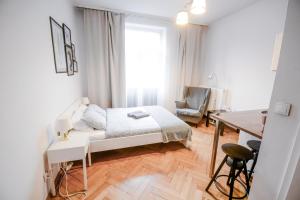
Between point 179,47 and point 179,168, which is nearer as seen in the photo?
point 179,168

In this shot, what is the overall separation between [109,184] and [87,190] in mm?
250

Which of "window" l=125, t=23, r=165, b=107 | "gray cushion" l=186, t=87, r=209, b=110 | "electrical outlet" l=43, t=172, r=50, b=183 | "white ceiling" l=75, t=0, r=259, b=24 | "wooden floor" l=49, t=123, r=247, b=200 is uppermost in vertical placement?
"white ceiling" l=75, t=0, r=259, b=24

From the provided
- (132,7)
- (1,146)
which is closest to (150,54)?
(132,7)

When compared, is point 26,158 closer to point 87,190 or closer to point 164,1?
point 87,190

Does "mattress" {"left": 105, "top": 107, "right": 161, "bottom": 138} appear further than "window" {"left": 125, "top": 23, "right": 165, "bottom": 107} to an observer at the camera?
No

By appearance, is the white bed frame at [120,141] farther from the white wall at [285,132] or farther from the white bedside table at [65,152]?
the white wall at [285,132]

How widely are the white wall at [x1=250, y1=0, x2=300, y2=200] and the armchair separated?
2248 millimetres

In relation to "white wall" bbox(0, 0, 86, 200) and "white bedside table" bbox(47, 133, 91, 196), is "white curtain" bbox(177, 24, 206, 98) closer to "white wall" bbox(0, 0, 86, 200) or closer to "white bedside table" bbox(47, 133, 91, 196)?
"white wall" bbox(0, 0, 86, 200)

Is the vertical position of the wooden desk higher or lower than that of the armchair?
higher

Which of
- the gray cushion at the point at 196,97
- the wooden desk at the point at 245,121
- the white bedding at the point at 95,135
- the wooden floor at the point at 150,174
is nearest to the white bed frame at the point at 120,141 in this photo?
the white bedding at the point at 95,135

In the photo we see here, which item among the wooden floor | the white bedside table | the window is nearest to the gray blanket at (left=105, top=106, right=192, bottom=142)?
the wooden floor

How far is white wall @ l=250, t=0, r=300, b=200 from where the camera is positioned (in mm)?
954

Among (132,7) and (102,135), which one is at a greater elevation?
(132,7)

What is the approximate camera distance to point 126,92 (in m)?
3.93
